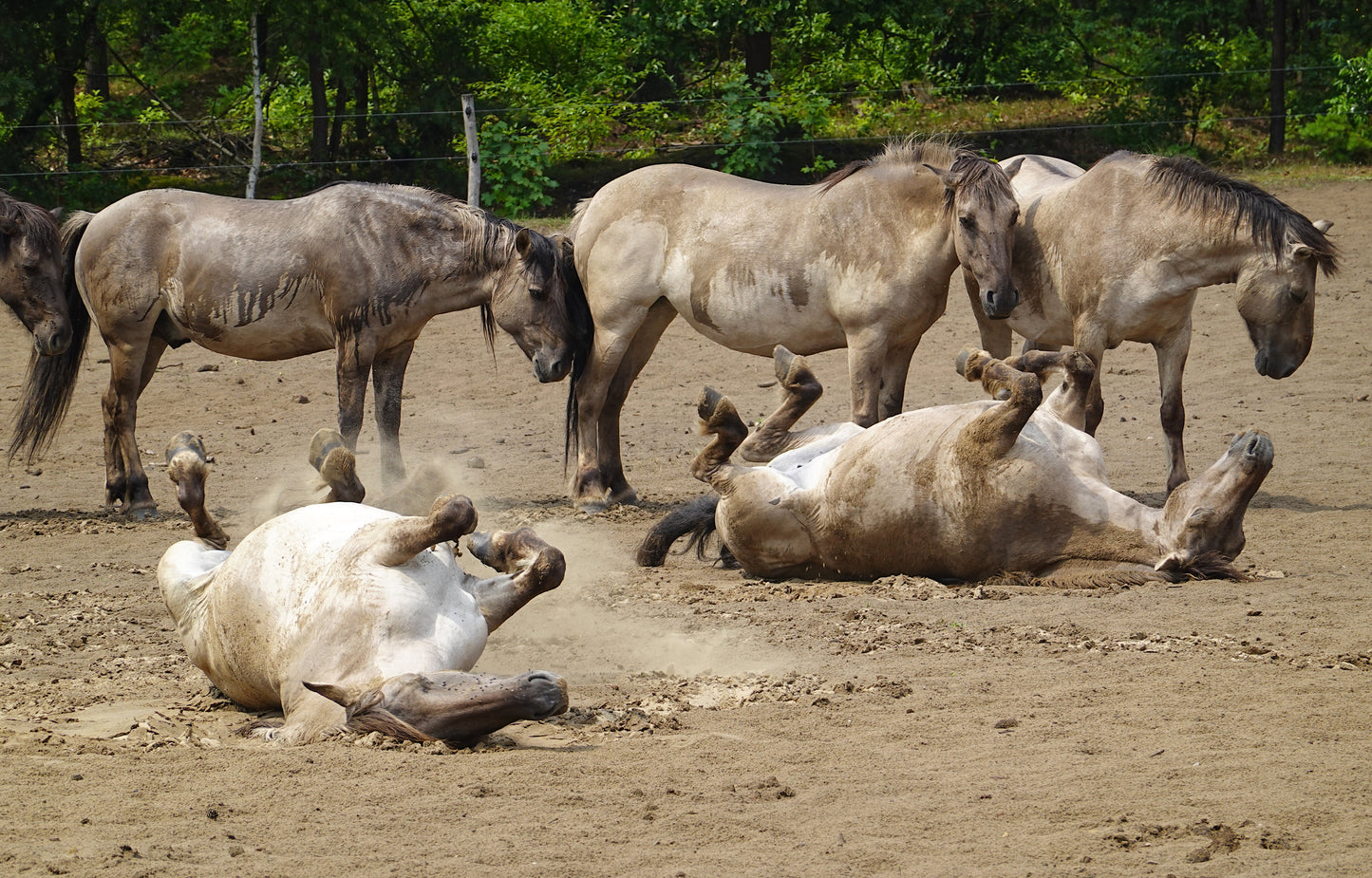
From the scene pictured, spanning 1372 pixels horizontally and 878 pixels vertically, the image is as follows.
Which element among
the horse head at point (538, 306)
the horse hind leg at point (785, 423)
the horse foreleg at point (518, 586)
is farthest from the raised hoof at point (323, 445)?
the horse head at point (538, 306)

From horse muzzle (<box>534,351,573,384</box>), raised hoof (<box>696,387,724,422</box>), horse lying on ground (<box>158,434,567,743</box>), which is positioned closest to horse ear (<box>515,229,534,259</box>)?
horse muzzle (<box>534,351,573,384</box>)

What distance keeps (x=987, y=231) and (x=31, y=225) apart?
5966mm

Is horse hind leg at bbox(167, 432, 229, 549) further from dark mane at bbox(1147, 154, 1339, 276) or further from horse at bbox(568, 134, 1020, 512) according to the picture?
dark mane at bbox(1147, 154, 1339, 276)

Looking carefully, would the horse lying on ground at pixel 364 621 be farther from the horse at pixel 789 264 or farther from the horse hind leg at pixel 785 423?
the horse at pixel 789 264

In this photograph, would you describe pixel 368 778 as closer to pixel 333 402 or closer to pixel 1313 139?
pixel 333 402

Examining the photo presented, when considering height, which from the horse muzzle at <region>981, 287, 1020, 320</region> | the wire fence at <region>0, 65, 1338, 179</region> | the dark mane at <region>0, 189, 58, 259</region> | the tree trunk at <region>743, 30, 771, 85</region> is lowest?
the horse muzzle at <region>981, 287, 1020, 320</region>

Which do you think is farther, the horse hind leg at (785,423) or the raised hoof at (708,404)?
the horse hind leg at (785,423)

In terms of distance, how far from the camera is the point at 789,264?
7.93m

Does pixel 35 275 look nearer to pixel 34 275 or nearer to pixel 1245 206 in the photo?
pixel 34 275

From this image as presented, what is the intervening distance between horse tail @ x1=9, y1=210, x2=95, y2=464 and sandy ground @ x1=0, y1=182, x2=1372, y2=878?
1244 millimetres

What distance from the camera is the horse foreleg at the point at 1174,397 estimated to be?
7852 millimetres

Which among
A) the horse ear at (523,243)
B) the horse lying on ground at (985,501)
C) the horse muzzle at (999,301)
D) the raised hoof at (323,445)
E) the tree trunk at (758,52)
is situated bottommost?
the horse lying on ground at (985,501)

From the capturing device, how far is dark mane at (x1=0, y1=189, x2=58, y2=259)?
27.9 ft

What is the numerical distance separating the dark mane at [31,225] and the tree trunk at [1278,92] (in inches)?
597
